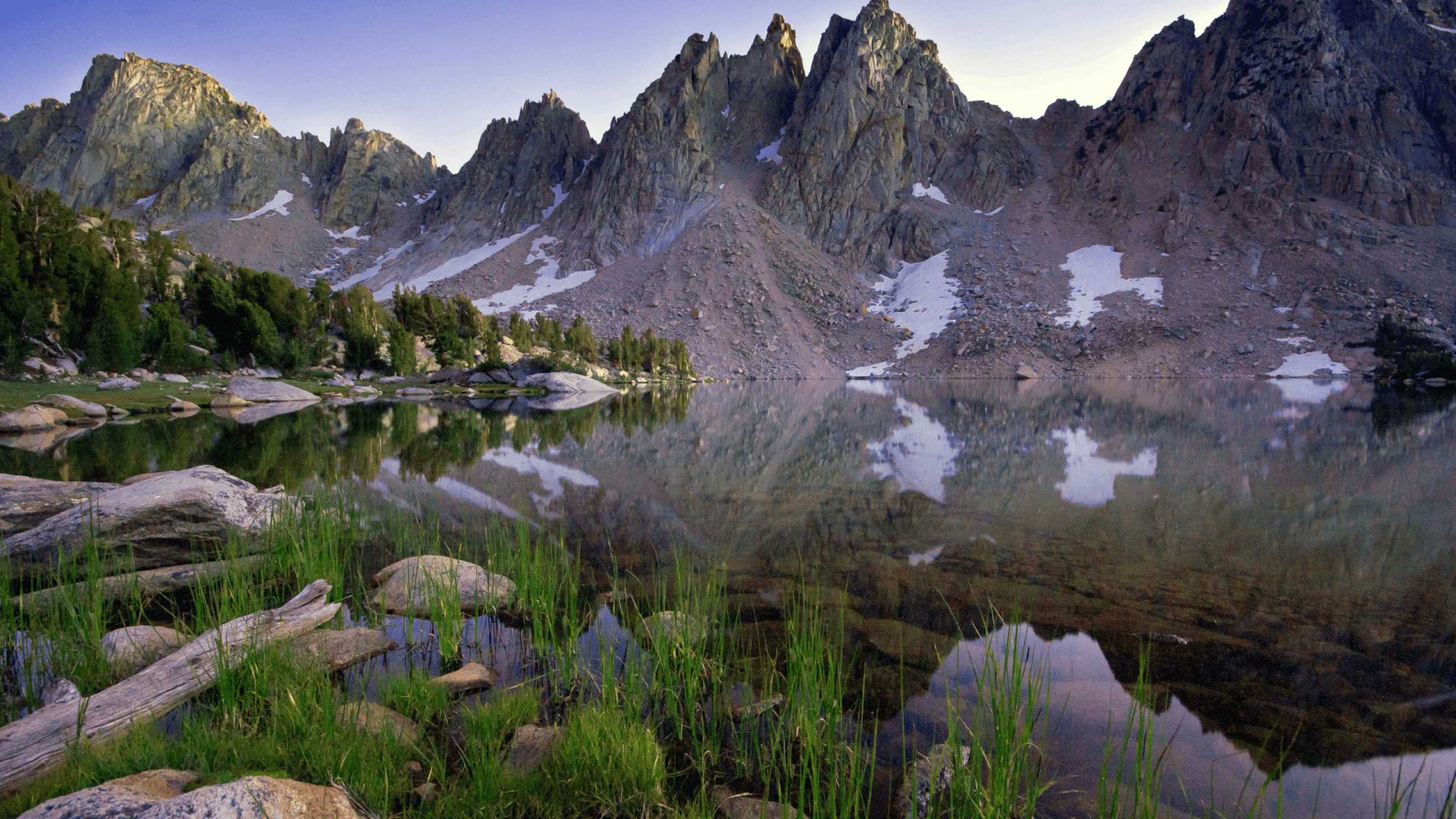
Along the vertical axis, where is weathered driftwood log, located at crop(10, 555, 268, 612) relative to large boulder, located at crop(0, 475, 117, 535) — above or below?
below

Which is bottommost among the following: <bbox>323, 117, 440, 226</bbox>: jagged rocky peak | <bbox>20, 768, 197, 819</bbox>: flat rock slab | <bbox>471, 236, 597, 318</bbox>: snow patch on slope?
<bbox>20, 768, 197, 819</bbox>: flat rock slab

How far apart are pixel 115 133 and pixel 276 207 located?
38082 millimetres

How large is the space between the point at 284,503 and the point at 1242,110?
440 feet

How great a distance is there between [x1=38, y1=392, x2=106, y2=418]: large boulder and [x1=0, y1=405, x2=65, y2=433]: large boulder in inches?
43.9

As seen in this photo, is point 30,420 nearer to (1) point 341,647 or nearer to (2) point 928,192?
(1) point 341,647

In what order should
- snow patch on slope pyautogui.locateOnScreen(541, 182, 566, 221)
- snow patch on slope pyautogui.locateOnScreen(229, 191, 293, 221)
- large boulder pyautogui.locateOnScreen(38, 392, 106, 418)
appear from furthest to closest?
snow patch on slope pyautogui.locateOnScreen(229, 191, 293, 221) < snow patch on slope pyautogui.locateOnScreen(541, 182, 566, 221) < large boulder pyautogui.locateOnScreen(38, 392, 106, 418)

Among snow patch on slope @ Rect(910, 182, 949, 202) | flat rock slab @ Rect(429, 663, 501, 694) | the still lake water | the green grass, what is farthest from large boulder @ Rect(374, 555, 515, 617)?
Result: snow patch on slope @ Rect(910, 182, 949, 202)

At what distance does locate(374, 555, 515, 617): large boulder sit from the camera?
5359mm

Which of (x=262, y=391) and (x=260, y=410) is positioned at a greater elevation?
(x=262, y=391)

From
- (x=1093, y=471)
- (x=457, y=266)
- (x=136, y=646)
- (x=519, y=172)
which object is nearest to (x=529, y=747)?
(x=136, y=646)

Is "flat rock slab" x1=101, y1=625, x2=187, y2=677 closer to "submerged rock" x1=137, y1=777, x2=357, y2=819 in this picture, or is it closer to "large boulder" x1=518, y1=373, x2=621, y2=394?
"submerged rock" x1=137, y1=777, x2=357, y2=819

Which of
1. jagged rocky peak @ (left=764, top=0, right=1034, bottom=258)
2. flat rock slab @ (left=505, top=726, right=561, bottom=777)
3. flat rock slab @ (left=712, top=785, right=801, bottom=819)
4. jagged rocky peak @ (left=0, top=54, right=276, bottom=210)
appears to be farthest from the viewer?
jagged rocky peak @ (left=0, top=54, right=276, bottom=210)

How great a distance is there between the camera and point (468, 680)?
13.6 feet

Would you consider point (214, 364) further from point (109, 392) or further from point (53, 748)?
point (53, 748)
